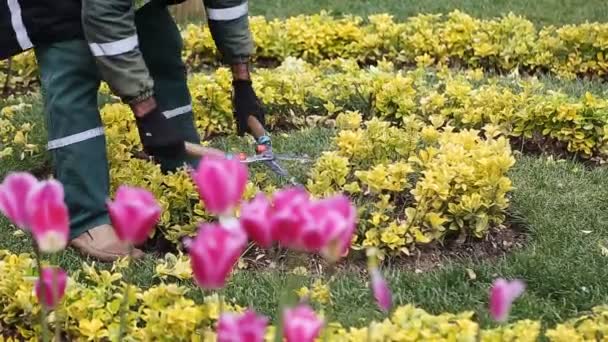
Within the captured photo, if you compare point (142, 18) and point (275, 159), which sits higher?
point (142, 18)

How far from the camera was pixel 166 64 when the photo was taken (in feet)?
12.3

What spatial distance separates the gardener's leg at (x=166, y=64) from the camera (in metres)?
3.60

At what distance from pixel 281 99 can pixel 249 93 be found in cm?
141

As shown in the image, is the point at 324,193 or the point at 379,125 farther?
the point at 379,125

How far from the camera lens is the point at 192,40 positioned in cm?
647

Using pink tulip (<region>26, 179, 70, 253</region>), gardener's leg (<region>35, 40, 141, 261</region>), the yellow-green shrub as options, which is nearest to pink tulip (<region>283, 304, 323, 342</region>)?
pink tulip (<region>26, 179, 70, 253</region>)

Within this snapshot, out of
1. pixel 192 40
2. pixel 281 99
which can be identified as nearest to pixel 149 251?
pixel 281 99

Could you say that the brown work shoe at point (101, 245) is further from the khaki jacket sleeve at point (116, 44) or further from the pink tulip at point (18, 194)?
the pink tulip at point (18, 194)

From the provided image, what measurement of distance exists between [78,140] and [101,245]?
0.38 metres

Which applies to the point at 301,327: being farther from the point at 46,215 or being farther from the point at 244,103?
the point at 244,103

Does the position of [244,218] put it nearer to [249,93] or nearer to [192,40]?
[249,93]

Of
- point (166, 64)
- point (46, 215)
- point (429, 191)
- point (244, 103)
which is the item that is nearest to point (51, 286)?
point (46, 215)


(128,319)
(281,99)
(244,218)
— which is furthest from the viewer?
(281,99)

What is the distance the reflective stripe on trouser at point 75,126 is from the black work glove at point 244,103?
54cm
